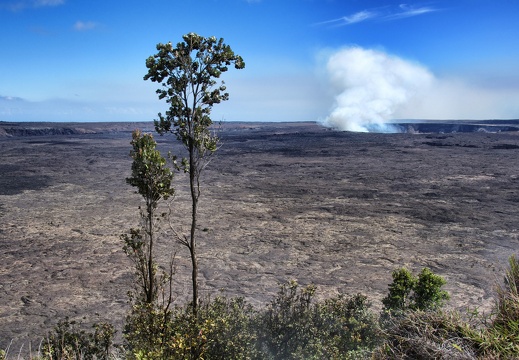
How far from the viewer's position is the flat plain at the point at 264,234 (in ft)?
31.3

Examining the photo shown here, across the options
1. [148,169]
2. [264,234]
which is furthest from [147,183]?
[264,234]

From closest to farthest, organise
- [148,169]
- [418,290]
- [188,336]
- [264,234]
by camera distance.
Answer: [188,336] < [148,169] < [418,290] < [264,234]

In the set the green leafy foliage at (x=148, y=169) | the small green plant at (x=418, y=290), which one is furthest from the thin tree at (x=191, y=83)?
the small green plant at (x=418, y=290)

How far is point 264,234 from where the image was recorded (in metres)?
14.3

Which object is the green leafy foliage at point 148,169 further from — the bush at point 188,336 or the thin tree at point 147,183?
the bush at point 188,336

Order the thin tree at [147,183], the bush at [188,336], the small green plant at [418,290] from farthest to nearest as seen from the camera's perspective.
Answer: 1. the small green plant at [418,290]
2. the thin tree at [147,183]
3. the bush at [188,336]

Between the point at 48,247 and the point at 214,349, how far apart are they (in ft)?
31.6

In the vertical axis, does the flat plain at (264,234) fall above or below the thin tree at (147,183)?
below

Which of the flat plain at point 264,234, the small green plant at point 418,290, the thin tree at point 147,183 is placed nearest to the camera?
the thin tree at point 147,183

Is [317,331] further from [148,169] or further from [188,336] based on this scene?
[148,169]

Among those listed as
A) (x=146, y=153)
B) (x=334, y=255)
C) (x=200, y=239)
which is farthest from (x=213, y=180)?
(x=146, y=153)

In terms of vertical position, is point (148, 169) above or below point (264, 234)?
above

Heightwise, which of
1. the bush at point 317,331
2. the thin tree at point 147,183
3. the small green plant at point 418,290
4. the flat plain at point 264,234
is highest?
the thin tree at point 147,183

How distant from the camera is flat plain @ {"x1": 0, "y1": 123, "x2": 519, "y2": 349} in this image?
9.55 m
